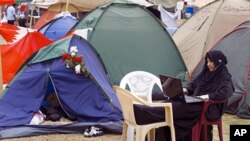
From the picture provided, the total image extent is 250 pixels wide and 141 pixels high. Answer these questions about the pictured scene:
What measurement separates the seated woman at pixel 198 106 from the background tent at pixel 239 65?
6.89 feet

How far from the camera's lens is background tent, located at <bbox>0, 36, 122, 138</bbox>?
23.5 feet

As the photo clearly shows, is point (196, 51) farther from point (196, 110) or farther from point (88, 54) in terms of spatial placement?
point (196, 110)

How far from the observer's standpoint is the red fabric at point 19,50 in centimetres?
1043

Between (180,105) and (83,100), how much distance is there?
7.55 ft

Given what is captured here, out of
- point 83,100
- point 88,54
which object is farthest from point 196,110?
point 88,54

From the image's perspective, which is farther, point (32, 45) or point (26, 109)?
point (32, 45)

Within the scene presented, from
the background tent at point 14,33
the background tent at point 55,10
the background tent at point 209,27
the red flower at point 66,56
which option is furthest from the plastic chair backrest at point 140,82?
the background tent at point 55,10

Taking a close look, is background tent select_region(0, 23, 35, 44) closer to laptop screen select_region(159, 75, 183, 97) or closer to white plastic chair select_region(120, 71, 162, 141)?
white plastic chair select_region(120, 71, 162, 141)

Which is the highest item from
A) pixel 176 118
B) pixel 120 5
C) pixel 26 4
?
pixel 120 5

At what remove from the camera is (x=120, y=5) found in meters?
9.62

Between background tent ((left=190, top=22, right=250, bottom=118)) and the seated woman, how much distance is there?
2.10m

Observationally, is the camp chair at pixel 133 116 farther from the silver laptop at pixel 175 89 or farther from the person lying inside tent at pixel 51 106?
the person lying inside tent at pixel 51 106

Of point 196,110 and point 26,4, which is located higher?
point 196,110

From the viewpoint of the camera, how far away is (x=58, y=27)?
1316 cm
